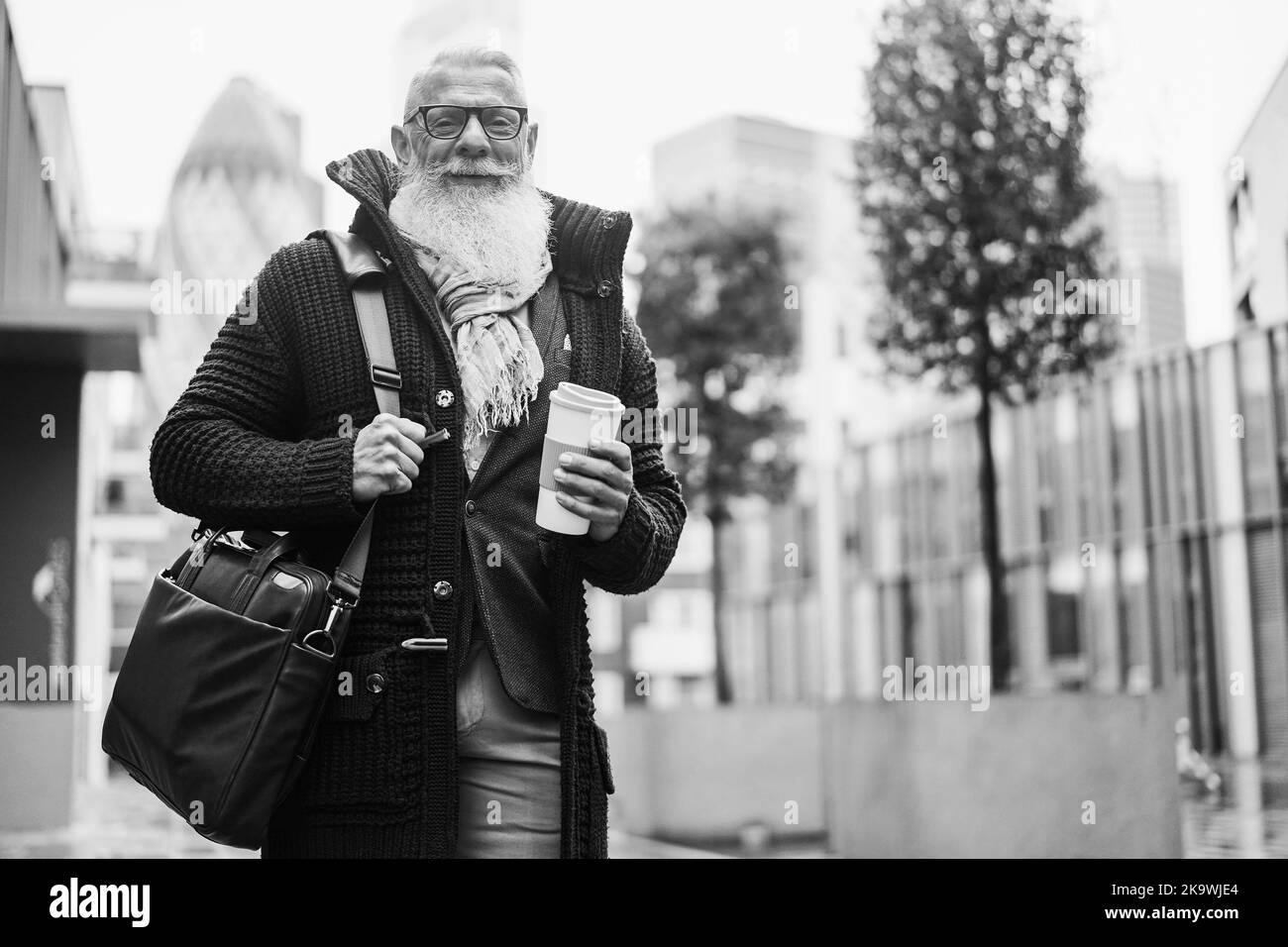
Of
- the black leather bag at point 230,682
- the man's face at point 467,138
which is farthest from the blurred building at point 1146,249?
the black leather bag at point 230,682

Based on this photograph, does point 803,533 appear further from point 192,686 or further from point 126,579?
point 192,686

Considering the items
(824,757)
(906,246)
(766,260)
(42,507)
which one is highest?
(766,260)

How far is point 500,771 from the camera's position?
2033mm

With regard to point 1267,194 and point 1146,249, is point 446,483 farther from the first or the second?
point 1146,249

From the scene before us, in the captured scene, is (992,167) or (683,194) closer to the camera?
(992,167)

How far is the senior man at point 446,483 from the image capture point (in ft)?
6.51

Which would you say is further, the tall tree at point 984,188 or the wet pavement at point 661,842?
the tall tree at point 984,188

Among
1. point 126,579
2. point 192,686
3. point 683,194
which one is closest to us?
point 192,686

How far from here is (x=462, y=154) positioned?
221 cm

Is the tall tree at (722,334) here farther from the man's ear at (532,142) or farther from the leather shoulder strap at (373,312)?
the leather shoulder strap at (373,312)

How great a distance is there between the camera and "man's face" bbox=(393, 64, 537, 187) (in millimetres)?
2154
